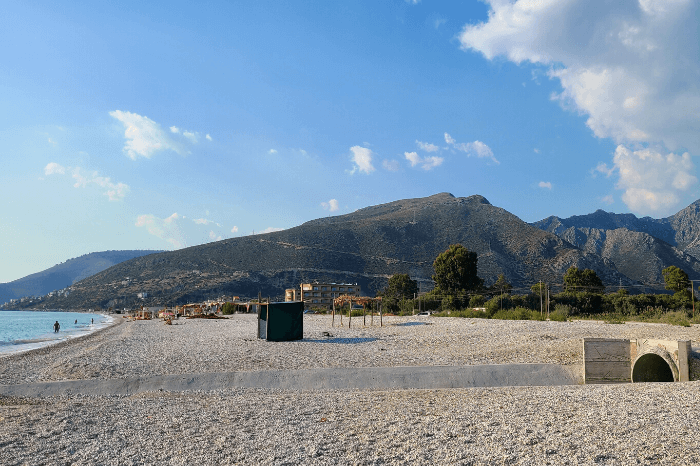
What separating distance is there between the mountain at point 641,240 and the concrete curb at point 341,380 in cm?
6669

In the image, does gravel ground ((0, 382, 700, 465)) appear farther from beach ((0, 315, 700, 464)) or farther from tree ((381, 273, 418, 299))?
tree ((381, 273, 418, 299))

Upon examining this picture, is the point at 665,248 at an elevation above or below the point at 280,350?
above

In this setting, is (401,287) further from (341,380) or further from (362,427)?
(362,427)

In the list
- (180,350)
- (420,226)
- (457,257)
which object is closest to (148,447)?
(180,350)

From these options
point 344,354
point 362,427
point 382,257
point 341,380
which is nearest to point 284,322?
point 344,354

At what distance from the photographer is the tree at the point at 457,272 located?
41.6 metres

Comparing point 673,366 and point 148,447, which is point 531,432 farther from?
point 673,366

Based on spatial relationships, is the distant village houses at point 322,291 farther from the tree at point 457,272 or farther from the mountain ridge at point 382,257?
the tree at point 457,272

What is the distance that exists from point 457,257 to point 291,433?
124ft

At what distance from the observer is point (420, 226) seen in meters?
87.3

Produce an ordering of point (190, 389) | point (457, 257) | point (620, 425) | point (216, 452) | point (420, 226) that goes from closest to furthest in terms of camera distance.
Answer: point (216, 452) < point (620, 425) < point (190, 389) < point (457, 257) < point (420, 226)

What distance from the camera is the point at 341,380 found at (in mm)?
9820

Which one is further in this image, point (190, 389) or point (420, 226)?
point (420, 226)

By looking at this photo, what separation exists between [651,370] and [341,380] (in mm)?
6379
